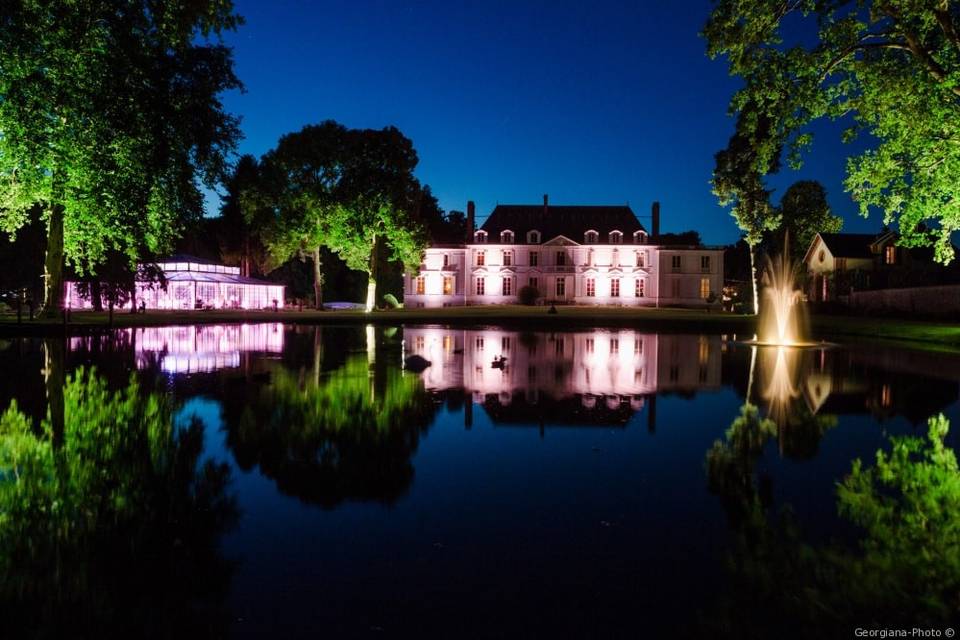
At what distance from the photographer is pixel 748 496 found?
564 centimetres

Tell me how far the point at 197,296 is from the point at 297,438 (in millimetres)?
51671

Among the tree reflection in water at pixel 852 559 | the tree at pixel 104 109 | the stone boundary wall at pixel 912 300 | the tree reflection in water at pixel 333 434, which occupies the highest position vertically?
the tree at pixel 104 109

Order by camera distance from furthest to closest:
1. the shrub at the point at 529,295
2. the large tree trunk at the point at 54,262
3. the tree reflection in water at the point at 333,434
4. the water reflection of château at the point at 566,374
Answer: the shrub at the point at 529,295
the large tree trunk at the point at 54,262
the water reflection of château at the point at 566,374
the tree reflection in water at the point at 333,434

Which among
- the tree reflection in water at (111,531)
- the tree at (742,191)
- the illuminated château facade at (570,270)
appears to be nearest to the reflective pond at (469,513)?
the tree reflection in water at (111,531)

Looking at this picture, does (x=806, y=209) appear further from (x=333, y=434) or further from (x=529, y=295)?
(x=333, y=434)

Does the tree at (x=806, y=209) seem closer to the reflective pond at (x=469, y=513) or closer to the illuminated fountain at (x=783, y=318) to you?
the illuminated fountain at (x=783, y=318)

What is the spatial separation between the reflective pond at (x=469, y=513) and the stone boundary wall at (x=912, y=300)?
2993 centimetres

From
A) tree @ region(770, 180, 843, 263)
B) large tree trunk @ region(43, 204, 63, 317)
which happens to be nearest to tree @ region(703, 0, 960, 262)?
large tree trunk @ region(43, 204, 63, 317)

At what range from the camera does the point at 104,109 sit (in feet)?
68.1

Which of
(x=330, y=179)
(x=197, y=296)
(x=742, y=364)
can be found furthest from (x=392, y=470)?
(x=197, y=296)

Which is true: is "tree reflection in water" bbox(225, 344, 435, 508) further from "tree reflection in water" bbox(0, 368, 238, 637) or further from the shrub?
the shrub

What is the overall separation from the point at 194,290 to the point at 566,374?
156 feet

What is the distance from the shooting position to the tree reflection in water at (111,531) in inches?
136

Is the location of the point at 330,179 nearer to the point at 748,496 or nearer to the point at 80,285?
the point at 80,285
